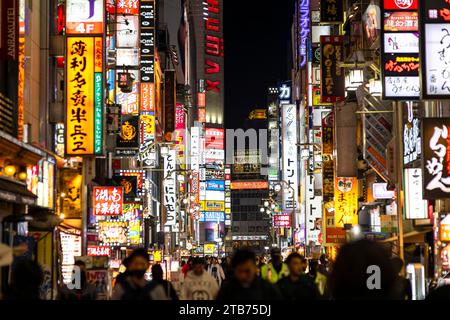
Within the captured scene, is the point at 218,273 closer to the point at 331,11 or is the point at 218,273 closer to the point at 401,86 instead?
the point at 401,86

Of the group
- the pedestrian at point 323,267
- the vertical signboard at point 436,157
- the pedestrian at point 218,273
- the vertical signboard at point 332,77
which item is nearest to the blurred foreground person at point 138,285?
the pedestrian at point 323,267

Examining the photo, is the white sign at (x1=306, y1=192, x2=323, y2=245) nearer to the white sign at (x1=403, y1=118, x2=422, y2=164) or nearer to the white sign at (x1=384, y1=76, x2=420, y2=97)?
the white sign at (x1=403, y1=118, x2=422, y2=164)

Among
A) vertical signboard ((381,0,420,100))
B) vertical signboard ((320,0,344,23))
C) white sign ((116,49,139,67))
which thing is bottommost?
vertical signboard ((381,0,420,100))

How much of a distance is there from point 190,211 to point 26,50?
87161 mm

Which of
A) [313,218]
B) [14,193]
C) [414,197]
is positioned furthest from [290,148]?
[14,193]

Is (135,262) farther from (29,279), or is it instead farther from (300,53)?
(300,53)

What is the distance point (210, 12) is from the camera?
16562 centimetres

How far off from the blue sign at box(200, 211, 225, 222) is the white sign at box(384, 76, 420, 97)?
118379mm

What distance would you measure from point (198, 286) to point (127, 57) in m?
35.4

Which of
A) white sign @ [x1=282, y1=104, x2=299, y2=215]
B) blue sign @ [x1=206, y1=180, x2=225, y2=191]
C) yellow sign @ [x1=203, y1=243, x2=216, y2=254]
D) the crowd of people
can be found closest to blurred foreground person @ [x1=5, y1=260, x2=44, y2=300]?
the crowd of people

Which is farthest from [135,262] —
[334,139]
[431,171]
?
[334,139]

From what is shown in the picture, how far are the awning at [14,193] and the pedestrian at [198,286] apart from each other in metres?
4.41

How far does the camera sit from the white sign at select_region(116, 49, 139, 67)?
4819 centimetres

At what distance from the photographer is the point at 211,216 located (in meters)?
143
